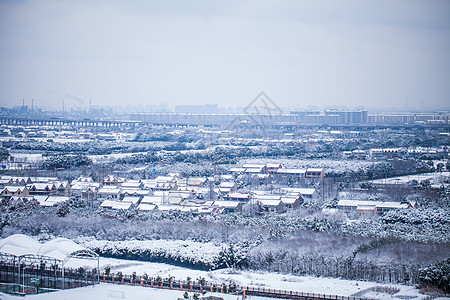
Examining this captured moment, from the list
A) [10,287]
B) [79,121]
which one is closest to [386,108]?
[79,121]

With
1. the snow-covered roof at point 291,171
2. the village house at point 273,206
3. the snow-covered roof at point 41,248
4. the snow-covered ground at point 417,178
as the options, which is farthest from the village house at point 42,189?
the snow-covered ground at point 417,178

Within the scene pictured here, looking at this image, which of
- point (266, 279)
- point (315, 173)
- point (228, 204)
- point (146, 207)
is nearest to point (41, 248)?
point (266, 279)

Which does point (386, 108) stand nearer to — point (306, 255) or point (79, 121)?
point (79, 121)

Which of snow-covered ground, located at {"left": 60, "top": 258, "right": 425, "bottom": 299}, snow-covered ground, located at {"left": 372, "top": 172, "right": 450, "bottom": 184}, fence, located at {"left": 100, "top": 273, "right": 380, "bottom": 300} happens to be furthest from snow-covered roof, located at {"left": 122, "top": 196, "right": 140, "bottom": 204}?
snow-covered ground, located at {"left": 372, "top": 172, "right": 450, "bottom": 184}

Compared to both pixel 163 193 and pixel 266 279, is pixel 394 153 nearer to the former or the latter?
pixel 163 193

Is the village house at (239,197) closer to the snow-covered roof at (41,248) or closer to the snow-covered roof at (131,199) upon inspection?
the snow-covered roof at (131,199)

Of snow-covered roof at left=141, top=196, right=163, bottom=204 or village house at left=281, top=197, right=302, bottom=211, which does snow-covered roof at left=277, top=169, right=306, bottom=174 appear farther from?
snow-covered roof at left=141, top=196, right=163, bottom=204
